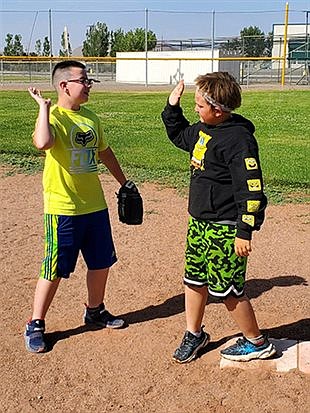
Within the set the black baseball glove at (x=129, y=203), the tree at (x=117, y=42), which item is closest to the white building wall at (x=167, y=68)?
the tree at (x=117, y=42)

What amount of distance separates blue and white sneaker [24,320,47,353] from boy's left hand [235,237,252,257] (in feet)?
4.46

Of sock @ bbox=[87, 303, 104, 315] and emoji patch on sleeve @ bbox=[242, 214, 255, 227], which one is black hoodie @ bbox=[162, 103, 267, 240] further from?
sock @ bbox=[87, 303, 104, 315]

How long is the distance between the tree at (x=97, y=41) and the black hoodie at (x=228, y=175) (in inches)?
1860

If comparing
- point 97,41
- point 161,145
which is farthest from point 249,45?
point 161,145

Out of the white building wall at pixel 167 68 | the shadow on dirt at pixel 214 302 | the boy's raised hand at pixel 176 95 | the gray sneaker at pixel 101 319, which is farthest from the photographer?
the white building wall at pixel 167 68

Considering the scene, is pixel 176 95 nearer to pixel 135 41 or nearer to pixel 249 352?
pixel 249 352

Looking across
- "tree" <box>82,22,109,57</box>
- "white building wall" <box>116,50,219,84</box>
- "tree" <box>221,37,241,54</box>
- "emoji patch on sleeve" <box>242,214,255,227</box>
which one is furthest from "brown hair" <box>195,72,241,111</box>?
"tree" <box>82,22,109,57</box>

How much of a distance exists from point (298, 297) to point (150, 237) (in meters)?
1.78

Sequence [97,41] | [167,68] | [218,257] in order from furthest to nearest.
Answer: [97,41] → [167,68] → [218,257]

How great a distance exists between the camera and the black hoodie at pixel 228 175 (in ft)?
10.5

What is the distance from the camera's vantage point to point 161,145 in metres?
11.4

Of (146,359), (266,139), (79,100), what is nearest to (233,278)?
(146,359)

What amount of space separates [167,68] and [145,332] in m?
38.8

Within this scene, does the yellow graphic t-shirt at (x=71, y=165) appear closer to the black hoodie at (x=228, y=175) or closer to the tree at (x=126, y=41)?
the black hoodie at (x=228, y=175)
